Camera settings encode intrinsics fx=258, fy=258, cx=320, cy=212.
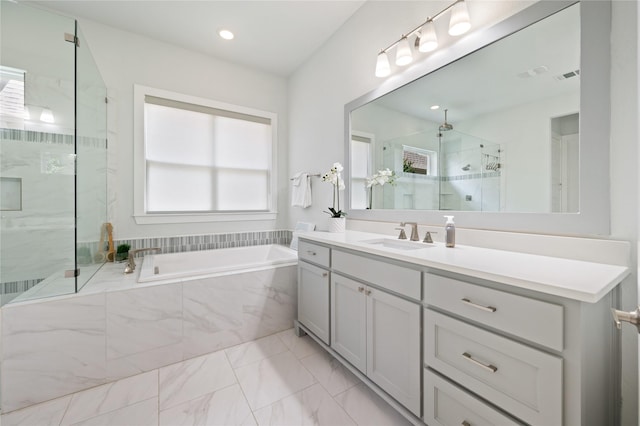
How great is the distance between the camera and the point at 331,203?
265 centimetres

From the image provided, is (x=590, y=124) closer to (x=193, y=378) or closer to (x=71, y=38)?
(x=193, y=378)

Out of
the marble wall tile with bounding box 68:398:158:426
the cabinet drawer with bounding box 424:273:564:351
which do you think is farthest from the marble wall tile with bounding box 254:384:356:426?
the cabinet drawer with bounding box 424:273:564:351

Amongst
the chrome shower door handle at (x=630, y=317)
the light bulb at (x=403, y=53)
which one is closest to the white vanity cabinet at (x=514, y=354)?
the chrome shower door handle at (x=630, y=317)

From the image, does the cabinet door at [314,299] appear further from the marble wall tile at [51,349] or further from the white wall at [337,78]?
the marble wall tile at [51,349]

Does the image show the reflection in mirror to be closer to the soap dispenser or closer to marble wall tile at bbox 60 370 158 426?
the soap dispenser

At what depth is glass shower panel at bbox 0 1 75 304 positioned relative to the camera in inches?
74.2

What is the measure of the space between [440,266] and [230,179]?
8.82ft

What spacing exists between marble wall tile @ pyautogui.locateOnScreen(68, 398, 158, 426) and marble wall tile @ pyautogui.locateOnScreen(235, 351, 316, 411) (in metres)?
0.48

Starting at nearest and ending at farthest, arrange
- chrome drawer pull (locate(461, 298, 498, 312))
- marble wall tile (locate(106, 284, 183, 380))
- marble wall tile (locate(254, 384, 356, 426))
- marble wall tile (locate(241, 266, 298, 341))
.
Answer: chrome drawer pull (locate(461, 298, 498, 312)), marble wall tile (locate(254, 384, 356, 426)), marble wall tile (locate(106, 284, 183, 380)), marble wall tile (locate(241, 266, 298, 341))

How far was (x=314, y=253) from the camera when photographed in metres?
1.92

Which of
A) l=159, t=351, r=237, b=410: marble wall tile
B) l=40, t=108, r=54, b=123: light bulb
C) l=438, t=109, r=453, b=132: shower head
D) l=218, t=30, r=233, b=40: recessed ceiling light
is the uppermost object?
l=218, t=30, r=233, b=40: recessed ceiling light

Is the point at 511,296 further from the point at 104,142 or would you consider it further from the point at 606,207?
the point at 104,142

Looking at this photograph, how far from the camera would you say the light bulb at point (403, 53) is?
5.74 ft

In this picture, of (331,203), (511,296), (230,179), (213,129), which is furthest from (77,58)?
(511,296)
